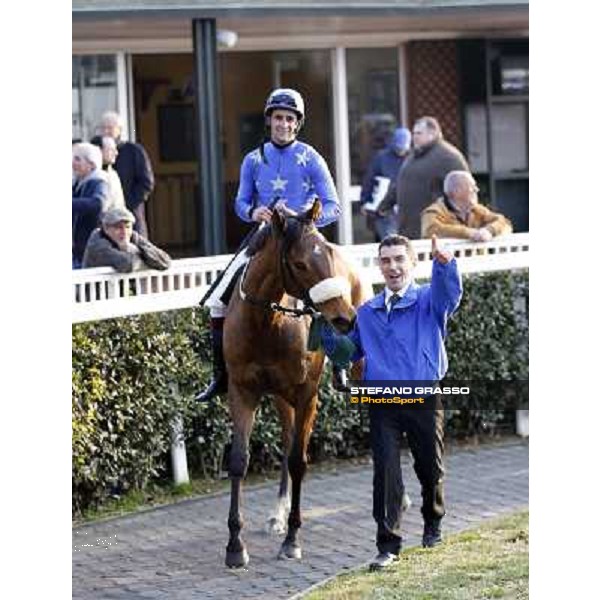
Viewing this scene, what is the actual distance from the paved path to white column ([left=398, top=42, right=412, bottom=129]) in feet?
22.9

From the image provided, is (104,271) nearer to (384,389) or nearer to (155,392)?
(155,392)

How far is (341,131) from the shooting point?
18062mm

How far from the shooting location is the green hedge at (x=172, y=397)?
10.5m

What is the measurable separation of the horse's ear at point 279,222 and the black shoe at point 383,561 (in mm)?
1671

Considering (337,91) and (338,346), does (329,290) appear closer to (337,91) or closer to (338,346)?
(338,346)

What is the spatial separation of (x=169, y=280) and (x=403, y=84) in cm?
754

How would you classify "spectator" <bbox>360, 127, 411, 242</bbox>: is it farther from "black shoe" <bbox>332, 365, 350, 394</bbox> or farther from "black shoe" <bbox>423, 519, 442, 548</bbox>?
"black shoe" <bbox>423, 519, 442, 548</bbox>

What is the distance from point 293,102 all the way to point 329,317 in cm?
139

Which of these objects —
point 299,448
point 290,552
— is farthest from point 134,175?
point 290,552

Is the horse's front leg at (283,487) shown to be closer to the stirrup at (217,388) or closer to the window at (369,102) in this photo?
the stirrup at (217,388)

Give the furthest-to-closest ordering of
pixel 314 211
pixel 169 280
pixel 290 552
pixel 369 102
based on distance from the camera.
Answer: pixel 369 102 → pixel 169 280 → pixel 290 552 → pixel 314 211

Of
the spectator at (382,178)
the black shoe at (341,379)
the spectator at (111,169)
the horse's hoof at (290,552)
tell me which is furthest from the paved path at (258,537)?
the spectator at (382,178)
